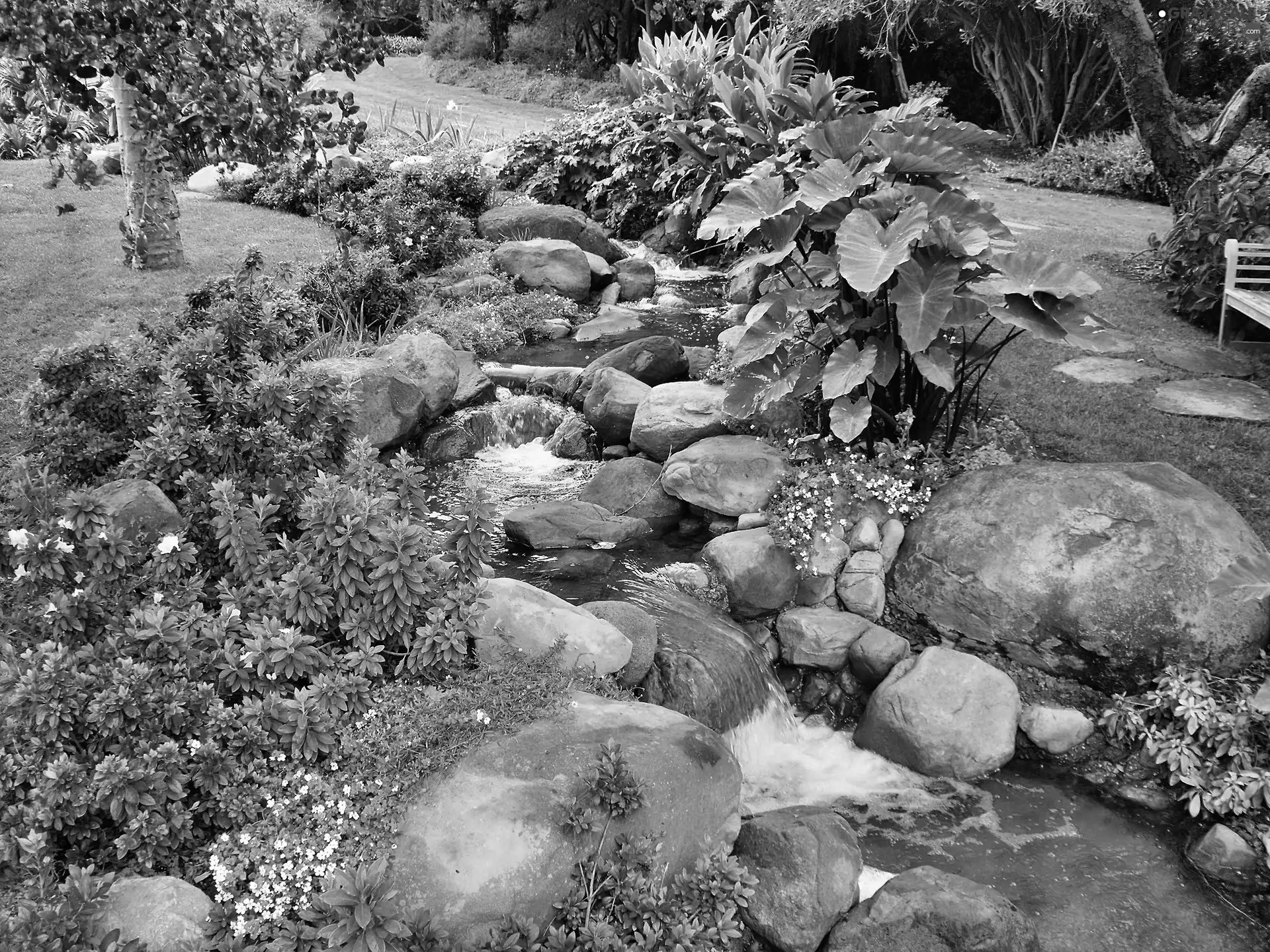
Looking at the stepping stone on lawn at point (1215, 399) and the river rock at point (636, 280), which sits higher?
the stepping stone on lawn at point (1215, 399)

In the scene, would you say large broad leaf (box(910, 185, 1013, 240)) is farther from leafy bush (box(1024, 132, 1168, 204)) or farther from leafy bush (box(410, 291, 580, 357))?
leafy bush (box(1024, 132, 1168, 204))

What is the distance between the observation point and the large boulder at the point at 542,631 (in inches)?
165

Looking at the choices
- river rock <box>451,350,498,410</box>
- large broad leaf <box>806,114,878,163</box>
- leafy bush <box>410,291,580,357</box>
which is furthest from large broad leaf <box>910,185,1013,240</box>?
leafy bush <box>410,291,580,357</box>

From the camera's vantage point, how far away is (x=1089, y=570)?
200 inches

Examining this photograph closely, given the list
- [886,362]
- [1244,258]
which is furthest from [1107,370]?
[886,362]

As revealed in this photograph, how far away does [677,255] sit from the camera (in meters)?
13.6

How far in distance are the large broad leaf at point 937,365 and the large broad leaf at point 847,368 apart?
0.27m

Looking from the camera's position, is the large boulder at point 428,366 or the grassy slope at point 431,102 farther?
the grassy slope at point 431,102

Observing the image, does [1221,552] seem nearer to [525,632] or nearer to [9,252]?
[525,632]

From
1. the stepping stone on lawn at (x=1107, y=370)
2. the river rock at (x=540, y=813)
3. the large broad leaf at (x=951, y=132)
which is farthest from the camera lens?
the stepping stone on lawn at (x=1107, y=370)

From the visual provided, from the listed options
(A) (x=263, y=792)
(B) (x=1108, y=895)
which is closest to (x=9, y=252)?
(A) (x=263, y=792)

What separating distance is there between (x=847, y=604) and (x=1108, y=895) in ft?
6.81

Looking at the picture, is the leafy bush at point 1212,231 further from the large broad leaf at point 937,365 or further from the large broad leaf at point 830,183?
the large broad leaf at point 830,183

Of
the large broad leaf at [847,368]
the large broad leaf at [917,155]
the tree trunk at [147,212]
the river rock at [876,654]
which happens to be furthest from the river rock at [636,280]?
the river rock at [876,654]
